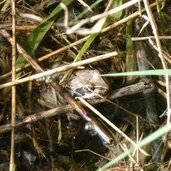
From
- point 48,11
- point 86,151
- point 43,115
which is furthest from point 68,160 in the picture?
point 48,11

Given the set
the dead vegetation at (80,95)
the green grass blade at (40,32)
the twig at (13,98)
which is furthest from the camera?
the green grass blade at (40,32)

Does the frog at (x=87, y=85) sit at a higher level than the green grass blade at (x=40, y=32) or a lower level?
lower

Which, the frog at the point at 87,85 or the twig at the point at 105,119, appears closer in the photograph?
the twig at the point at 105,119

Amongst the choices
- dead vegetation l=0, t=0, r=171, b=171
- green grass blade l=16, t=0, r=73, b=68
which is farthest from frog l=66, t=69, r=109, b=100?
green grass blade l=16, t=0, r=73, b=68

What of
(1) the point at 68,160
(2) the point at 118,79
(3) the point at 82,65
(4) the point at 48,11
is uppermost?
(4) the point at 48,11

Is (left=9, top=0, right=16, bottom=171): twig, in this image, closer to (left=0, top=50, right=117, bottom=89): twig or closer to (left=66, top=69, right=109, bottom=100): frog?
(left=0, top=50, right=117, bottom=89): twig

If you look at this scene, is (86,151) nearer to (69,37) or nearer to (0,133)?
(0,133)

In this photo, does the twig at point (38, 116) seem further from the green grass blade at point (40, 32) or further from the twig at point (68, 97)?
the green grass blade at point (40, 32)

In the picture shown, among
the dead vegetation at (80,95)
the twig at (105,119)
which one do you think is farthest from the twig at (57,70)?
the twig at (105,119)
